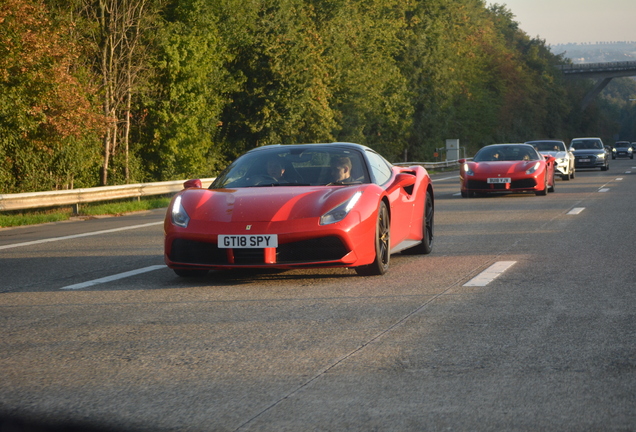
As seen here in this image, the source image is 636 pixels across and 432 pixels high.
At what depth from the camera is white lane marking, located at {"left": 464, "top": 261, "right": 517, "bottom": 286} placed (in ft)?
26.6

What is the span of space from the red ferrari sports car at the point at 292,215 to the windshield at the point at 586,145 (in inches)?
1354

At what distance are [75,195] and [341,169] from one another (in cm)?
1266

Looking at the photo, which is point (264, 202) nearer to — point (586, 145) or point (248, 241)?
point (248, 241)

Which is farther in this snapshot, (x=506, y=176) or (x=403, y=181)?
(x=506, y=176)

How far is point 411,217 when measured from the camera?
32.7ft

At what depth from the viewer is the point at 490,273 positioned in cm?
871

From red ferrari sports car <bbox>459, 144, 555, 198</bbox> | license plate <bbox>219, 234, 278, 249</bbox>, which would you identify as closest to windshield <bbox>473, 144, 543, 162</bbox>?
red ferrari sports car <bbox>459, 144, 555, 198</bbox>

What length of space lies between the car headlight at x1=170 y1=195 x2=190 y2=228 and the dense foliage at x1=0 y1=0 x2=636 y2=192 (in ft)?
51.5

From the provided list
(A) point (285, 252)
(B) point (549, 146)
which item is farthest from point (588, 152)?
(A) point (285, 252)

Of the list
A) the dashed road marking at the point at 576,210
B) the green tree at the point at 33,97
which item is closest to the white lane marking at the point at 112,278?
the dashed road marking at the point at 576,210

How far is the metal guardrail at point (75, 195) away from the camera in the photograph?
18.5 metres

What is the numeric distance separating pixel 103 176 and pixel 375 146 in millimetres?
32699

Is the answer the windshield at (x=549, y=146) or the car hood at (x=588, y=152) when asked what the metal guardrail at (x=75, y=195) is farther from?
the car hood at (x=588, y=152)

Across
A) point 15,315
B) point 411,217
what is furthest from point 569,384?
point 411,217
